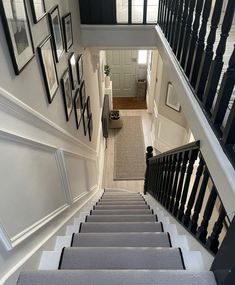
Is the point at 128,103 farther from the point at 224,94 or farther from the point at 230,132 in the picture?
the point at 230,132

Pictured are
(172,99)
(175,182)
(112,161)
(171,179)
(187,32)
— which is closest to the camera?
(187,32)

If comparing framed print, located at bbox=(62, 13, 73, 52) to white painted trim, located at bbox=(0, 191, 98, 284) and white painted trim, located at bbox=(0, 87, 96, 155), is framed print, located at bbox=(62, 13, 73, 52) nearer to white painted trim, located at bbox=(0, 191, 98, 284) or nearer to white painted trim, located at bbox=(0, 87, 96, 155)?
white painted trim, located at bbox=(0, 87, 96, 155)

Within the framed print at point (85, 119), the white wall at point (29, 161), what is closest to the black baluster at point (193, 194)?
the white wall at point (29, 161)

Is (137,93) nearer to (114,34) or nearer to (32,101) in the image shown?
(114,34)

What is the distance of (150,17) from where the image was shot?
137 inches

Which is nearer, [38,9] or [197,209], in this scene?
[197,209]

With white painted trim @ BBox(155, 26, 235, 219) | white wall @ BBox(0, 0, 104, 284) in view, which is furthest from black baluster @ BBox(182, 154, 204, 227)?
white wall @ BBox(0, 0, 104, 284)

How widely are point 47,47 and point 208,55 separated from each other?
1.12m

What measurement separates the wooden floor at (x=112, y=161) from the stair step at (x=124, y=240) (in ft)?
11.5

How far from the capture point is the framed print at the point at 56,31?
1.92 m

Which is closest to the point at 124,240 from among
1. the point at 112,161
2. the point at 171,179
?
the point at 171,179

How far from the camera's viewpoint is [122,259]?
1309 millimetres

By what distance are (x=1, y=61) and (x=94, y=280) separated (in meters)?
1.06

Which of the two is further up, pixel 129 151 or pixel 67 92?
pixel 67 92
